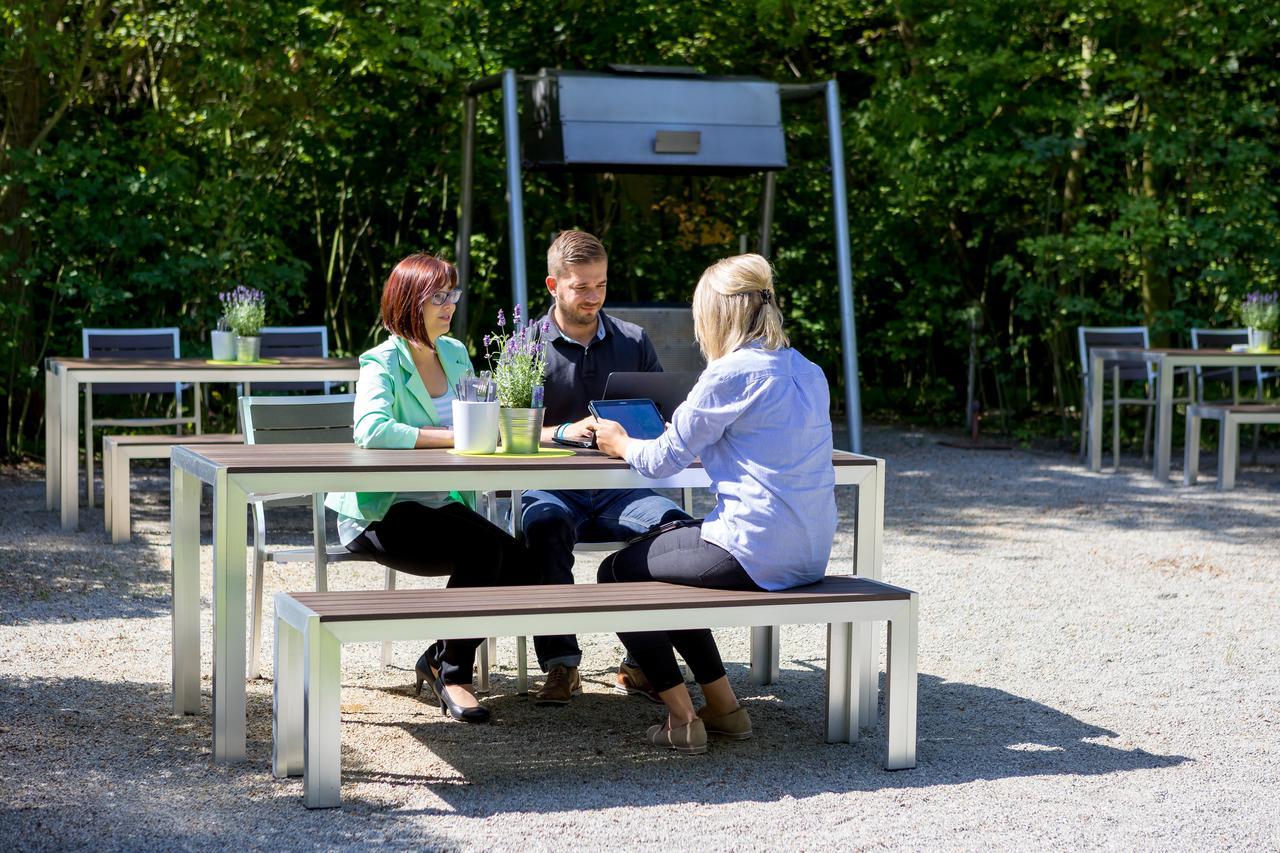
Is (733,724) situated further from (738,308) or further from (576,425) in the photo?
(738,308)

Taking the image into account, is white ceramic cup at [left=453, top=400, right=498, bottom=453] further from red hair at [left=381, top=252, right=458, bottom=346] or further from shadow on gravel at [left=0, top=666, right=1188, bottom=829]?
shadow on gravel at [left=0, top=666, right=1188, bottom=829]

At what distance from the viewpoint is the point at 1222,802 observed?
3.80 meters

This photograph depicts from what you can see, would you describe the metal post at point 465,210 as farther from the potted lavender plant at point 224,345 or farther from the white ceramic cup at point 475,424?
the white ceramic cup at point 475,424

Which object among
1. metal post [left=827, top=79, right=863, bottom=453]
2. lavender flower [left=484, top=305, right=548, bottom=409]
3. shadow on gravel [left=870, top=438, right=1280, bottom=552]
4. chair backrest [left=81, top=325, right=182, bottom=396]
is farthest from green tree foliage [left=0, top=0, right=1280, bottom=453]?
lavender flower [left=484, top=305, right=548, bottom=409]

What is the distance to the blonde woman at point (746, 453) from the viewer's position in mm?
3939

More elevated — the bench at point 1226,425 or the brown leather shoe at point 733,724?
the bench at point 1226,425

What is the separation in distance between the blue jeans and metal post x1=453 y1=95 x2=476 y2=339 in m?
5.68

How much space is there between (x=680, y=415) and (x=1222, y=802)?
5.13ft

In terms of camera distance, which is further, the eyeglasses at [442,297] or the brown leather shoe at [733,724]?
the eyeglasses at [442,297]

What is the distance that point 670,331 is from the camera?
955 centimetres

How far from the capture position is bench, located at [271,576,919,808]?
140 inches

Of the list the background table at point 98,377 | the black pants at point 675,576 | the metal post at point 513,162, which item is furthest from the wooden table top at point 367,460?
the metal post at point 513,162

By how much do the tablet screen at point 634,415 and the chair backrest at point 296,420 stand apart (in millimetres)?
1032

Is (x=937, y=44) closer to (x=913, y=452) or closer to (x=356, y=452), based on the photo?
(x=913, y=452)
